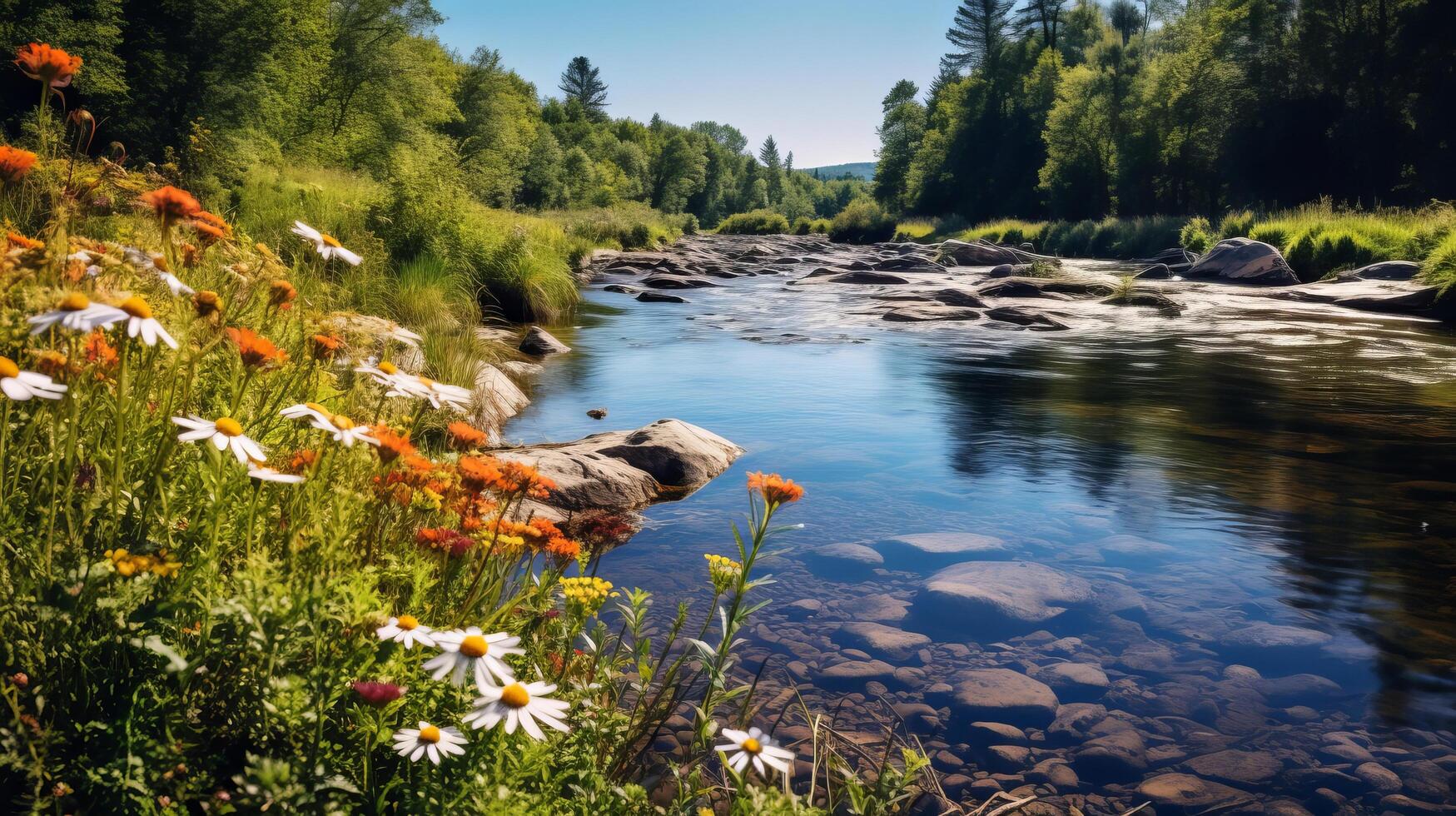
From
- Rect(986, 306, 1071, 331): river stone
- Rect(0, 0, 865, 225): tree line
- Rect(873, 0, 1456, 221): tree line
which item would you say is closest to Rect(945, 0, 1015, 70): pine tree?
Rect(873, 0, 1456, 221): tree line

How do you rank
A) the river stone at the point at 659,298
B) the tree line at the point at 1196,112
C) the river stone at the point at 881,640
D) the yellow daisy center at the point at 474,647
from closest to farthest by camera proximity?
1. the yellow daisy center at the point at 474,647
2. the river stone at the point at 881,640
3. the river stone at the point at 659,298
4. the tree line at the point at 1196,112

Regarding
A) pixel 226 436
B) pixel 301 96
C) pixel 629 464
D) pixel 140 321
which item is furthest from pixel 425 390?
pixel 301 96

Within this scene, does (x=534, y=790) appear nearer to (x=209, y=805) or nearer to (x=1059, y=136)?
(x=209, y=805)

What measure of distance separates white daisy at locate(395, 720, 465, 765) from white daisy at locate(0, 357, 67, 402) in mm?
825

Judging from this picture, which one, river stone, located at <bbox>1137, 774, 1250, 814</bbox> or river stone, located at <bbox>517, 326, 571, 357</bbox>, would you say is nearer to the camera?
river stone, located at <bbox>1137, 774, 1250, 814</bbox>

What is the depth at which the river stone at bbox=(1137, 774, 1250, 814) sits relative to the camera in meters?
3.00

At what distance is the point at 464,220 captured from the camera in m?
14.5

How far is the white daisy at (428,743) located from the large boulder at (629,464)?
3.65 m

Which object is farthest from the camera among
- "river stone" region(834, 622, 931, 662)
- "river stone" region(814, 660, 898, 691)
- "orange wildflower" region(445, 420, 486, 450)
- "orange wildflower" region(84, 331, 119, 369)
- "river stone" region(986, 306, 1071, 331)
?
"river stone" region(986, 306, 1071, 331)

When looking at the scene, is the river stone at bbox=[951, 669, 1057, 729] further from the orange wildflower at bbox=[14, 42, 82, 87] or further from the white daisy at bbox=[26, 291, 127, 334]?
the orange wildflower at bbox=[14, 42, 82, 87]

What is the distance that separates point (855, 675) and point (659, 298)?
18.1m

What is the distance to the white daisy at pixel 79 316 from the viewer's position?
149cm

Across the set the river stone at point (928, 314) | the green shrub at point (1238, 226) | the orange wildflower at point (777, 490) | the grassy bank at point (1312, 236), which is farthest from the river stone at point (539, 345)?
the green shrub at point (1238, 226)

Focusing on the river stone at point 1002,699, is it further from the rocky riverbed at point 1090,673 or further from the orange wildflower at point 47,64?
the orange wildflower at point 47,64
